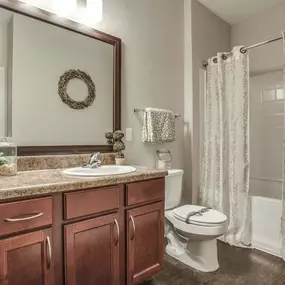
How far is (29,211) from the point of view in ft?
3.41

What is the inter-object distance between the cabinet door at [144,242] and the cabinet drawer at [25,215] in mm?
501

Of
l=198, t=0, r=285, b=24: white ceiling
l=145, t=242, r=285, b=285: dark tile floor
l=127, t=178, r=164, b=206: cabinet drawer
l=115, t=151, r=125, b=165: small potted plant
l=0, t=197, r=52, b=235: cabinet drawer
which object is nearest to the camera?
l=0, t=197, r=52, b=235: cabinet drawer

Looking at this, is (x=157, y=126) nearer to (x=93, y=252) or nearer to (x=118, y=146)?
(x=118, y=146)

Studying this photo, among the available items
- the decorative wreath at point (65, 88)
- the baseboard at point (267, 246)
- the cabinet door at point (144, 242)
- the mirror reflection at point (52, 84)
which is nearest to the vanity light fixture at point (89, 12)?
the mirror reflection at point (52, 84)

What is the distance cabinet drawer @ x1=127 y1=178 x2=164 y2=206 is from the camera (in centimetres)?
144

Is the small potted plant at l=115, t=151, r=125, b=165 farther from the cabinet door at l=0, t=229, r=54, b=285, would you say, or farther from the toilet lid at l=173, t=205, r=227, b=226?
the cabinet door at l=0, t=229, r=54, b=285

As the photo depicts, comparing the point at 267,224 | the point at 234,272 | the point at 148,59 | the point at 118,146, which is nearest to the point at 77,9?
the point at 148,59

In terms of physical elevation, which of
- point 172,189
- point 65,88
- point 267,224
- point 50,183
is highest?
point 65,88

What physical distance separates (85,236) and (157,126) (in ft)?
3.89

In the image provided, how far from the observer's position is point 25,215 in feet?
3.37

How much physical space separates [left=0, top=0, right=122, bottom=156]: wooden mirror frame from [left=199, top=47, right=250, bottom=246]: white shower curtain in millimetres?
1046

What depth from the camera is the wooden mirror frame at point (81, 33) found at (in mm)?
1530

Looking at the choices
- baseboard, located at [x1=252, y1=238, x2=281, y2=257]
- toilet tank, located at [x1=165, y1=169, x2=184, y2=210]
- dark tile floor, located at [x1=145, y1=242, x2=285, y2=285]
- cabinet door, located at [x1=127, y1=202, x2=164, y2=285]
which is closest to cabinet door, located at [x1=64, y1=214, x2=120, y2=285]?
cabinet door, located at [x1=127, y1=202, x2=164, y2=285]

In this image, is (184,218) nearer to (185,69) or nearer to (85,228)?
(85,228)
